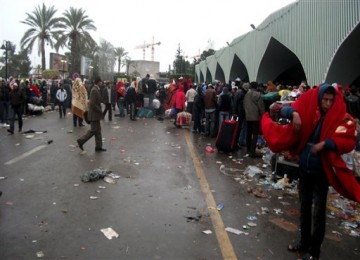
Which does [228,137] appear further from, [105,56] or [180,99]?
[105,56]

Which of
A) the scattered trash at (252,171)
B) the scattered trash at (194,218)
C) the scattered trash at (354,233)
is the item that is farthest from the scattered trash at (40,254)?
the scattered trash at (252,171)

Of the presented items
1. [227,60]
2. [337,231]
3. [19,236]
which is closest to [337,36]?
[337,231]

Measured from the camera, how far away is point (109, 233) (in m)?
4.48

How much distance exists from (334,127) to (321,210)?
89 centimetres

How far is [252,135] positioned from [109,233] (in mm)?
6090

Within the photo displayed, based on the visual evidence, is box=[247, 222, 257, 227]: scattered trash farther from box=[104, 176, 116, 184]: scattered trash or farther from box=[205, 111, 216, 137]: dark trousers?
box=[205, 111, 216, 137]: dark trousers

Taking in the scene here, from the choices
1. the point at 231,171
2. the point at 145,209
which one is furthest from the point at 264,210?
the point at 231,171

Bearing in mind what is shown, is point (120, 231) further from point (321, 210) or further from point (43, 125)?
point (43, 125)

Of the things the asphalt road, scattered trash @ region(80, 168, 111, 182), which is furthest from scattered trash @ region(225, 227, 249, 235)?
scattered trash @ region(80, 168, 111, 182)

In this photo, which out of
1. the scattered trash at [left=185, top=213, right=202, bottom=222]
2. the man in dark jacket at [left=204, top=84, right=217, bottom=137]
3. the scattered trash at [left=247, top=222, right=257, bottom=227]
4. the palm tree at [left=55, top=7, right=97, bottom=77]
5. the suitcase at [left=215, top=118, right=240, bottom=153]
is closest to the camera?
the scattered trash at [left=247, top=222, right=257, bottom=227]

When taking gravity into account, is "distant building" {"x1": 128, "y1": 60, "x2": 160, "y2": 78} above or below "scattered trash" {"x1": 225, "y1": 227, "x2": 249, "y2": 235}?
above

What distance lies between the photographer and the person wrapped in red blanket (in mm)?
3680

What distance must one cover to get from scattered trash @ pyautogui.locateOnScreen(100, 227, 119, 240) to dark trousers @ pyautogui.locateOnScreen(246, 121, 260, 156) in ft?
18.4

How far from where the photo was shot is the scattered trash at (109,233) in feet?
14.4
